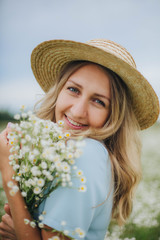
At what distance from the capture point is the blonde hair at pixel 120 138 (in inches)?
72.9

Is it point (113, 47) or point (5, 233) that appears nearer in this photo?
point (5, 233)

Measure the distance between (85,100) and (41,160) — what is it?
693 mm

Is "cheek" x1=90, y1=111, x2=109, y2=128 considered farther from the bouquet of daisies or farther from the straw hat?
the bouquet of daisies

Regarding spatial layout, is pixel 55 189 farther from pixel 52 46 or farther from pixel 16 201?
pixel 52 46

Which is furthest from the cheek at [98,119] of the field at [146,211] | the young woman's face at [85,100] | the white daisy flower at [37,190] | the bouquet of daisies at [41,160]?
the field at [146,211]

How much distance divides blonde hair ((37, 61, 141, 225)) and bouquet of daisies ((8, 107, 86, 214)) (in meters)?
0.46

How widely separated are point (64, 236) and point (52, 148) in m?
0.51

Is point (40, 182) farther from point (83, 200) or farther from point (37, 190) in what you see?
point (83, 200)

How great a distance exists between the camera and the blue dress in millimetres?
1311

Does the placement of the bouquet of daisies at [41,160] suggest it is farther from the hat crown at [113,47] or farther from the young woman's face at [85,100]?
the hat crown at [113,47]

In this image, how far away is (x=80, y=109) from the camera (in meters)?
1.83

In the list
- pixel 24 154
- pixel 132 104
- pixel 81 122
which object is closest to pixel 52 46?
pixel 81 122

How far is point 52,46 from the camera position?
2.09 meters

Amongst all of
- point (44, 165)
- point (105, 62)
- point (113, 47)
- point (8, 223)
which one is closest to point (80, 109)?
point (105, 62)
